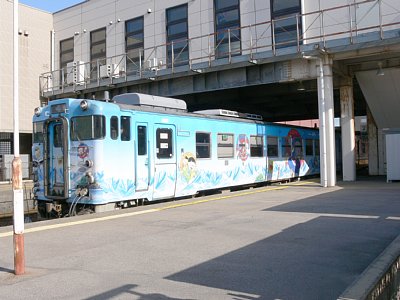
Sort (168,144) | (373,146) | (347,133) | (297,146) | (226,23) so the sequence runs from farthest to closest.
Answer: (226,23)
(373,146)
(297,146)
(347,133)
(168,144)

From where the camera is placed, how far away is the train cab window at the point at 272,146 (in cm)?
1912

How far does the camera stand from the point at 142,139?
39.8ft

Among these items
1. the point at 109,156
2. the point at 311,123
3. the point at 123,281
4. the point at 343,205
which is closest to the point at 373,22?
the point at 343,205

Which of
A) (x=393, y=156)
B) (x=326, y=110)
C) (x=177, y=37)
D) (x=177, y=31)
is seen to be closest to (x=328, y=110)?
(x=326, y=110)

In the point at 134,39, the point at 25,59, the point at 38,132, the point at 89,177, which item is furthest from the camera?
the point at 25,59

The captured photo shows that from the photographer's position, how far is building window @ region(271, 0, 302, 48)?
78.2 feet

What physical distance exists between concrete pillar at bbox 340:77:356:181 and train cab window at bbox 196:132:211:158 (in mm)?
9016

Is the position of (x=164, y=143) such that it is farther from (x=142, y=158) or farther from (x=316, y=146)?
(x=316, y=146)

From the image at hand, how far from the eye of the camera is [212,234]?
8.11 m

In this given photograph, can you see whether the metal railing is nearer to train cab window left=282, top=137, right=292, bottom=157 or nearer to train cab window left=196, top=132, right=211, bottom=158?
train cab window left=282, top=137, right=292, bottom=157

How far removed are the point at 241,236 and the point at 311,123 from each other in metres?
63.8

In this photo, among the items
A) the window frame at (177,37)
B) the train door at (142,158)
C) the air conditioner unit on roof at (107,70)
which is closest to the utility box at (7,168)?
the air conditioner unit on roof at (107,70)

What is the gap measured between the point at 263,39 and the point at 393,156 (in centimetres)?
965

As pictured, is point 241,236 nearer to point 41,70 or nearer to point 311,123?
point 41,70
